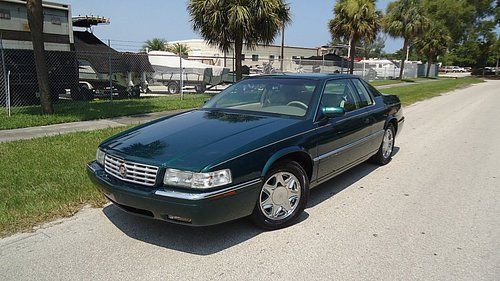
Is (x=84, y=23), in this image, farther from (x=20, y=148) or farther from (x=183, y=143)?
(x=183, y=143)

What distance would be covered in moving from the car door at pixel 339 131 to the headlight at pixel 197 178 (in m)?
1.36

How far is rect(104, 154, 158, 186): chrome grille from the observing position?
318 cm

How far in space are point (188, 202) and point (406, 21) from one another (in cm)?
3738

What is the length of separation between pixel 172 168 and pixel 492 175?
16.4ft

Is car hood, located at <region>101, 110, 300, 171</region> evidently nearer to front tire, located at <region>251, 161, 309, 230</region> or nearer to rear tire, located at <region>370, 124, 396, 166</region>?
front tire, located at <region>251, 161, 309, 230</region>

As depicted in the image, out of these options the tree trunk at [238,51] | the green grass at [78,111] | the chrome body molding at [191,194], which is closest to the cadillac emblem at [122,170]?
the chrome body molding at [191,194]

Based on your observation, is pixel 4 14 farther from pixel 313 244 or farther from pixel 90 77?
pixel 313 244

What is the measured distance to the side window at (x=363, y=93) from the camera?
5.43 metres

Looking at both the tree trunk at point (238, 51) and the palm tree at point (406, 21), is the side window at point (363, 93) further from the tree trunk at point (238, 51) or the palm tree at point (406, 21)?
the palm tree at point (406, 21)

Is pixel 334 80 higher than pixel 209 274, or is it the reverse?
pixel 334 80

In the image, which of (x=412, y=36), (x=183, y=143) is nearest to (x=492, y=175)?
(x=183, y=143)

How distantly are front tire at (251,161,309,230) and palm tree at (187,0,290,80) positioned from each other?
1158 centimetres

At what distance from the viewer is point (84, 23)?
17.2 metres

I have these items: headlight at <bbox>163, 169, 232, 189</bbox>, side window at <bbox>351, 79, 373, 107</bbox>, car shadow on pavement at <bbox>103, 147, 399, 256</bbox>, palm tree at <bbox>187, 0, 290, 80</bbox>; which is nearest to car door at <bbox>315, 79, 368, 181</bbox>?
side window at <bbox>351, 79, 373, 107</bbox>
